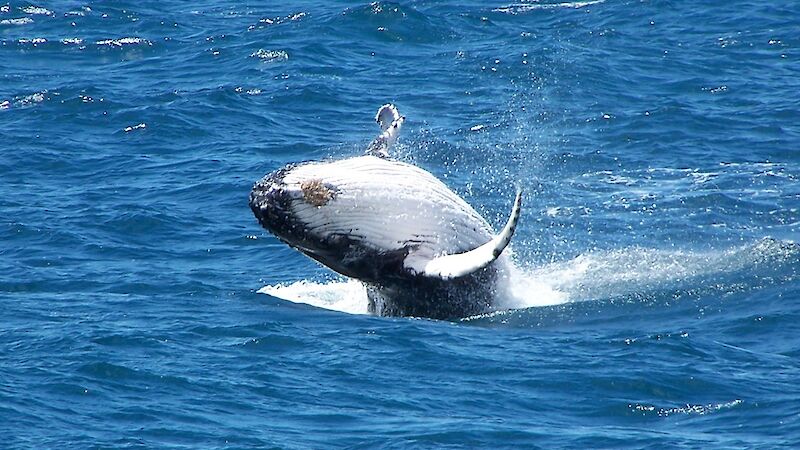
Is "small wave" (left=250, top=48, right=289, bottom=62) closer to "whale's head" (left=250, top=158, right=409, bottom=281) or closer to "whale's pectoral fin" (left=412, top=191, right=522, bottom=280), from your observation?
"whale's head" (left=250, top=158, right=409, bottom=281)

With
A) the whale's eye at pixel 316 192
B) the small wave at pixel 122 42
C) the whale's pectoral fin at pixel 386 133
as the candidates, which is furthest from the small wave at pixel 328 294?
the small wave at pixel 122 42

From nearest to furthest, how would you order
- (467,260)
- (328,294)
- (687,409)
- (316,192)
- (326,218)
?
(687,409) < (467,260) < (316,192) < (326,218) < (328,294)

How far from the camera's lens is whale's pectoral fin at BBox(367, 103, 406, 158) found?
2331 cm

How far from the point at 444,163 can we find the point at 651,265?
8.18 meters

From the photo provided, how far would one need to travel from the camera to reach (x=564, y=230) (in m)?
27.7

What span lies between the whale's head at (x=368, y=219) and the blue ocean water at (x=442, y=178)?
968 millimetres

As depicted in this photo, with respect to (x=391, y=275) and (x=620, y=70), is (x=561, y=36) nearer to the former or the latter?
(x=620, y=70)

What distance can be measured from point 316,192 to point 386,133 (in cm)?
347

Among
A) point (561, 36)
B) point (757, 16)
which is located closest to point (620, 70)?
point (561, 36)

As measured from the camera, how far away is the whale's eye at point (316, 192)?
20.7 m

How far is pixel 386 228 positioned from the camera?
2117 cm

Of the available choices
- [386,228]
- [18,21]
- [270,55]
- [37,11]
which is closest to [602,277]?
[386,228]

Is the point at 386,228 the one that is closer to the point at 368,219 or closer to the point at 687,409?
the point at 368,219

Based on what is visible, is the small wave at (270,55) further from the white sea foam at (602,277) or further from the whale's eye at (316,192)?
the whale's eye at (316,192)
